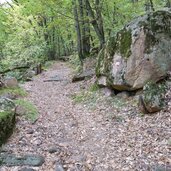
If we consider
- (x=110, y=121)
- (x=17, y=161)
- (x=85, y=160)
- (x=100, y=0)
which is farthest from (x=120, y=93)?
(x=100, y=0)

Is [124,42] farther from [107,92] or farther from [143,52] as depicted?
[107,92]

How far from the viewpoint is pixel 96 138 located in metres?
7.02

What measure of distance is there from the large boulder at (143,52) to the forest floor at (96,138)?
73 cm

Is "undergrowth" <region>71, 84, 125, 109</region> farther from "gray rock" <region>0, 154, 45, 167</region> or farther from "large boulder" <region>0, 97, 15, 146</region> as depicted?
"gray rock" <region>0, 154, 45, 167</region>

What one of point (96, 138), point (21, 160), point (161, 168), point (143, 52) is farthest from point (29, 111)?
point (161, 168)

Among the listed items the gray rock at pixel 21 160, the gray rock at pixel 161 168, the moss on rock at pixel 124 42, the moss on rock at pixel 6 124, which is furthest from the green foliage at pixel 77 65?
the gray rock at pixel 161 168

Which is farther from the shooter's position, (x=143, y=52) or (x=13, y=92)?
(x=13, y=92)

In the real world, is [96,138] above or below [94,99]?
below

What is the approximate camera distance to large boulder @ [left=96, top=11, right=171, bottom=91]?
8.65 meters

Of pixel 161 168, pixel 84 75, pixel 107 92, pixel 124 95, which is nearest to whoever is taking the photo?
pixel 161 168

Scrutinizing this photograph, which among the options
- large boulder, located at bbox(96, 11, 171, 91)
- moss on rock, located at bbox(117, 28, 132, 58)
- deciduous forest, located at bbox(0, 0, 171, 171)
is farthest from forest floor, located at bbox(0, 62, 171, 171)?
moss on rock, located at bbox(117, 28, 132, 58)

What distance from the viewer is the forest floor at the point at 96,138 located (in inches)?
224

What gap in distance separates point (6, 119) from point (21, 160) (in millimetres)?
1411

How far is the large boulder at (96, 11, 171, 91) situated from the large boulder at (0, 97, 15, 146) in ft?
11.7
